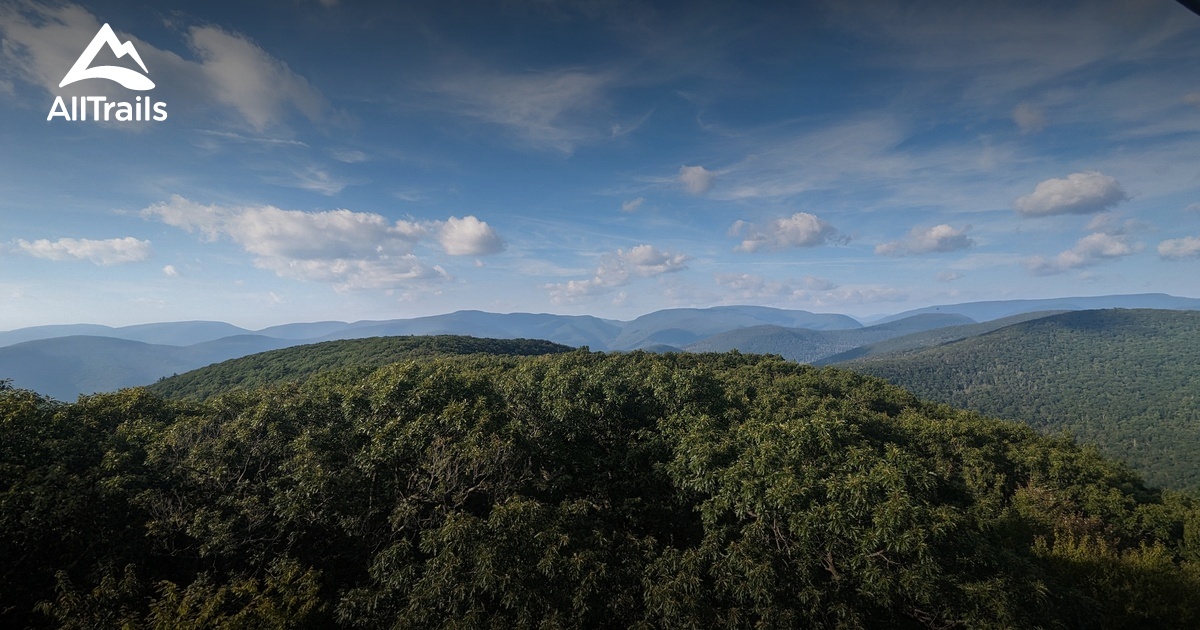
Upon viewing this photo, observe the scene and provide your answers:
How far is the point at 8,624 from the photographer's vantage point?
1345 centimetres

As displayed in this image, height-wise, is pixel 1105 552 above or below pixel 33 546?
below

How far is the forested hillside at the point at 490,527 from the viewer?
44.0 feet

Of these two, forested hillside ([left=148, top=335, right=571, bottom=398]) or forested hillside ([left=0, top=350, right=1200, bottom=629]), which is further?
forested hillside ([left=148, top=335, right=571, bottom=398])

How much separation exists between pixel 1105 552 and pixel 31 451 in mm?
46974

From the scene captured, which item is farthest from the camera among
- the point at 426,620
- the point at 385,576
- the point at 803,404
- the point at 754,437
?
the point at 803,404

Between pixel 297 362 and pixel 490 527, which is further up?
pixel 297 362

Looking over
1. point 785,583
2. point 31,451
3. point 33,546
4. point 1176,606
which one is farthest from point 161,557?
point 1176,606

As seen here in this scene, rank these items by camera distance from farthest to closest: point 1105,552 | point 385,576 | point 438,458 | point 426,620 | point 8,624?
point 1105,552 → point 438,458 → point 385,576 → point 8,624 → point 426,620

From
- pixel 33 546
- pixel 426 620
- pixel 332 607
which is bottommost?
pixel 332 607

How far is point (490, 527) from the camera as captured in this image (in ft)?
48.5

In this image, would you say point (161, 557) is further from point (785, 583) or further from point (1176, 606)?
point (1176, 606)

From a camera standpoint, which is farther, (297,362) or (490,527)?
(297,362)

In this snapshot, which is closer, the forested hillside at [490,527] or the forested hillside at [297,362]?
the forested hillside at [490,527]

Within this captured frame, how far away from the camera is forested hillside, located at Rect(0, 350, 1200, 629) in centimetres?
1342
